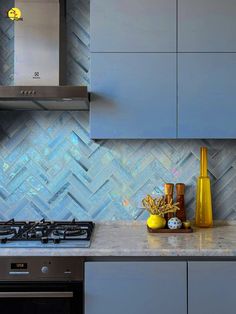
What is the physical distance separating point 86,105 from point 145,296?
1111 millimetres

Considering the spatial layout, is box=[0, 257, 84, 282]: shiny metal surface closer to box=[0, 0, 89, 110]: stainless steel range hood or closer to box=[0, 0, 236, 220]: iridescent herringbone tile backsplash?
box=[0, 0, 236, 220]: iridescent herringbone tile backsplash

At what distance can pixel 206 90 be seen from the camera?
79.9 inches

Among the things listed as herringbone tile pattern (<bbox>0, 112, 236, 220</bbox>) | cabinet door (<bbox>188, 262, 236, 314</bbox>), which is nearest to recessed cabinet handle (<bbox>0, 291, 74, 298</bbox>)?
cabinet door (<bbox>188, 262, 236, 314</bbox>)

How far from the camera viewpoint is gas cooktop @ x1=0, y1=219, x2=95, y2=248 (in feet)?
5.97

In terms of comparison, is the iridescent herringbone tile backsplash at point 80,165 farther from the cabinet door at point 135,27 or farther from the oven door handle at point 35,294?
the oven door handle at point 35,294

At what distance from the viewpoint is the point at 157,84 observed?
2025mm

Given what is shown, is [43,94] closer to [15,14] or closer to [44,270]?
[15,14]

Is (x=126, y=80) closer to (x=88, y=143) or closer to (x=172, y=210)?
(x=88, y=143)

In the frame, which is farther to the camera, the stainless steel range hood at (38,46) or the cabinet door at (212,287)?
Answer: the stainless steel range hood at (38,46)

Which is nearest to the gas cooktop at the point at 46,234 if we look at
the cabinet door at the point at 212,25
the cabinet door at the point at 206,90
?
the cabinet door at the point at 206,90

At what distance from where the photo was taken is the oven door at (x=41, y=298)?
67.1 inches

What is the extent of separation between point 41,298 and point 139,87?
1.19m

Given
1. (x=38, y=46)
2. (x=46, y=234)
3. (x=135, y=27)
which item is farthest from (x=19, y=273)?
(x=135, y=27)

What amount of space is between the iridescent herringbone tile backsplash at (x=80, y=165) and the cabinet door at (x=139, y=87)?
0.37m
